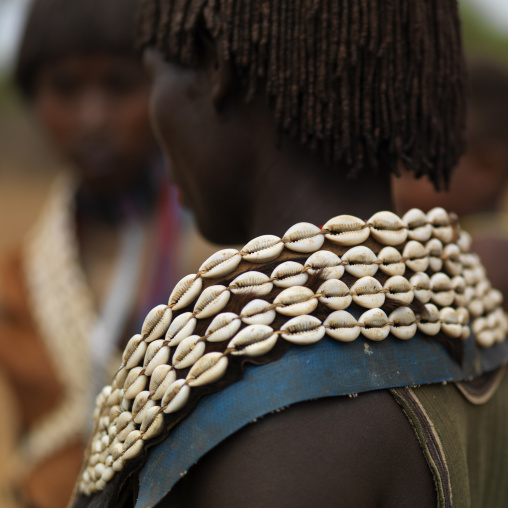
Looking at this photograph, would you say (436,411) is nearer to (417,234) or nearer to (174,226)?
(417,234)

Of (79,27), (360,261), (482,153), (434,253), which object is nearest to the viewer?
(360,261)

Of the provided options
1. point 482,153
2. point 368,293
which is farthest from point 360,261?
point 482,153

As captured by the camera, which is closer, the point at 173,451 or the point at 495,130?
the point at 173,451

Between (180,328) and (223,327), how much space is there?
0.08 m

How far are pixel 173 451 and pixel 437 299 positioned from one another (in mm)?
489

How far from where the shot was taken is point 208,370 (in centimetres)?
107

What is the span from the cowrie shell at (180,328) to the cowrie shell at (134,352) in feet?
0.21

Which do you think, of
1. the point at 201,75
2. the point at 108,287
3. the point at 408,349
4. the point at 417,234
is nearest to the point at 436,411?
the point at 408,349

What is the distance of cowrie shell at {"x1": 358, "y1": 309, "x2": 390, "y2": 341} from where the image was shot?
112 centimetres

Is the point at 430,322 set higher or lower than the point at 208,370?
higher

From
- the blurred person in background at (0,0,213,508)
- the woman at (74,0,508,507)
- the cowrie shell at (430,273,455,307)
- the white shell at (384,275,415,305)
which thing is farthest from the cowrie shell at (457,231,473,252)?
the blurred person in background at (0,0,213,508)

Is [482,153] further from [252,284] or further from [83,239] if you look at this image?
[252,284]

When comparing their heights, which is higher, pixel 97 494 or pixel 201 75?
pixel 201 75

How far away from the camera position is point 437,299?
1240mm
